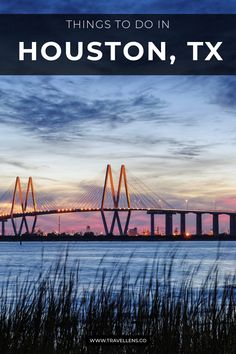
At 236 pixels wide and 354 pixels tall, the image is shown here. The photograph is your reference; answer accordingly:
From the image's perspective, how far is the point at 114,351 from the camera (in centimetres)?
646

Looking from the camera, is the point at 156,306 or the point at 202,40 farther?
the point at 202,40

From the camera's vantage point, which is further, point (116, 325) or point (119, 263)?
point (119, 263)

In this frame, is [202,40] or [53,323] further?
[202,40]

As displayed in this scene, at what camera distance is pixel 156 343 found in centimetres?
670

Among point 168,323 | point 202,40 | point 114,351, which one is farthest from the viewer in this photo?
point 202,40

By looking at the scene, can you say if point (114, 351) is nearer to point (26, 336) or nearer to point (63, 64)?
point (26, 336)

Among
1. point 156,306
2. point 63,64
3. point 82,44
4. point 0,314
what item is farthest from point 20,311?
point 63,64

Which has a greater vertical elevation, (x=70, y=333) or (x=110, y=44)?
(x=110, y=44)

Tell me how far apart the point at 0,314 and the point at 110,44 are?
3.72 meters

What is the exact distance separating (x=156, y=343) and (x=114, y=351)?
0.48 meters

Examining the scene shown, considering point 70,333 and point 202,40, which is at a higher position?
point 202,40

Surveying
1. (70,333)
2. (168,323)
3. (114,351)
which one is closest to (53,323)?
(70,333)

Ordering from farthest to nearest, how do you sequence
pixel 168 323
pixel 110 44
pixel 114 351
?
pixel 110 44
pixel 168 323
pixel 114 351

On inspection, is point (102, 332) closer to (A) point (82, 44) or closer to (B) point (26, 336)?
(B) point (26, 336)
